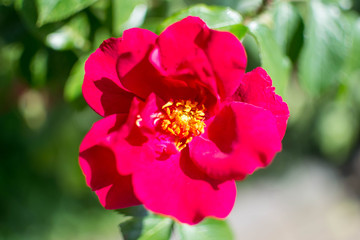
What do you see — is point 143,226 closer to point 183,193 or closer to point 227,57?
point 183,193

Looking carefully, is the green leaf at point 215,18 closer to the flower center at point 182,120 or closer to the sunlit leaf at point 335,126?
the flower center at point 182,120

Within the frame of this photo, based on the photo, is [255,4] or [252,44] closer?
[255,4]

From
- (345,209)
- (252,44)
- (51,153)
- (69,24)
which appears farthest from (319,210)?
(69,24)

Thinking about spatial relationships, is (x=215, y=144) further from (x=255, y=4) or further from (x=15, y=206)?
(x=15, y=206)

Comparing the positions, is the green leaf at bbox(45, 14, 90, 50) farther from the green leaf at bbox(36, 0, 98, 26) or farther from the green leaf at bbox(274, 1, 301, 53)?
the green leaf at bbox(274, 1, 301, 53)

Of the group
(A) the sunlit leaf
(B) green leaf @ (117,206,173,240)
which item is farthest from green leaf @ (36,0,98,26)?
(A) the sunlit leaf

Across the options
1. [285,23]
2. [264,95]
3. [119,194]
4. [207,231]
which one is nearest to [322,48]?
[285,23]

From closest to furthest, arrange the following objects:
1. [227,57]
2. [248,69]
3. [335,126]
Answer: [227,57] → [248,69] → [335,126]
